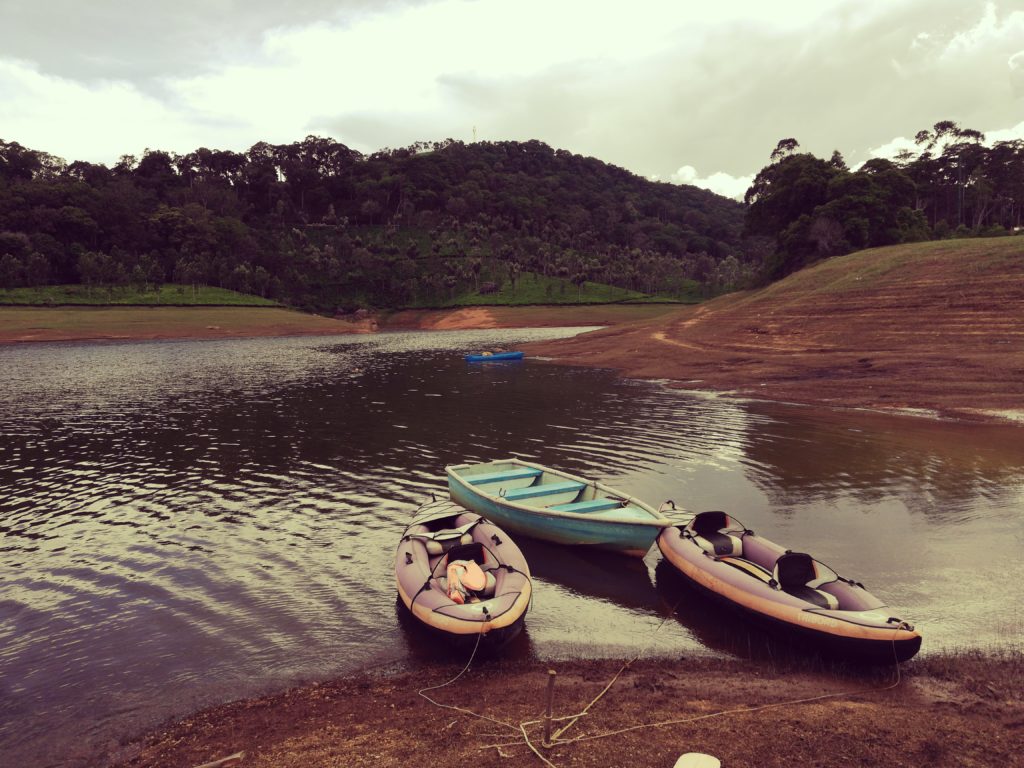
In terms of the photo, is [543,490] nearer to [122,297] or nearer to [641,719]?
[641,719]

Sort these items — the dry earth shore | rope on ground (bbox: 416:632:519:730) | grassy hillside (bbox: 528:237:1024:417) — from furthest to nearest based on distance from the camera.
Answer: grassy hillside (bbox: 528:237:1024:417) → rope on ground (bbox: 416:632:519:730) → the dry earth shore

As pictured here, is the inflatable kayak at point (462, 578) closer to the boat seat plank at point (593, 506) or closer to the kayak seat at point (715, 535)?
the boat seat plank at point (593, 506)

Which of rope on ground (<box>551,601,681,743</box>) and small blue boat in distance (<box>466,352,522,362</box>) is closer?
rope on ground (<box>551,601,681,743</box>)

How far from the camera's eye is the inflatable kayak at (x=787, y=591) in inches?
422

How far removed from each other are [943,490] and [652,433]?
13.3 m

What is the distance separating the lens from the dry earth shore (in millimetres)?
8547

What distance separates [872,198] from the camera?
295ft

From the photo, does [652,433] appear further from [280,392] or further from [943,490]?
[280,392]

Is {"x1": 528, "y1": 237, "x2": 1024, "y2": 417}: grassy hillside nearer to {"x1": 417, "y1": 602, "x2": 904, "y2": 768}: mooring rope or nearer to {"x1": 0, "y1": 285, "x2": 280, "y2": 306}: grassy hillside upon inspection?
{"x1": 417, "y1": 602, "x2": 904, "y2": 768}: mooring rope

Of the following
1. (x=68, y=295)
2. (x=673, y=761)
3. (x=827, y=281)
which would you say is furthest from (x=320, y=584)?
(x=68, y=295)

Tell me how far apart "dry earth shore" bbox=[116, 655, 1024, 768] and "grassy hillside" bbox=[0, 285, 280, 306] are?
13967 centimetres

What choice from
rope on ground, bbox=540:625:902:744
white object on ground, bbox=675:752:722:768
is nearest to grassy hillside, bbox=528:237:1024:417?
rope on ground, bbox=540:625:902:744

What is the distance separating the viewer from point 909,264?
220 feet

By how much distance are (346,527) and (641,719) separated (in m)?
12.2
